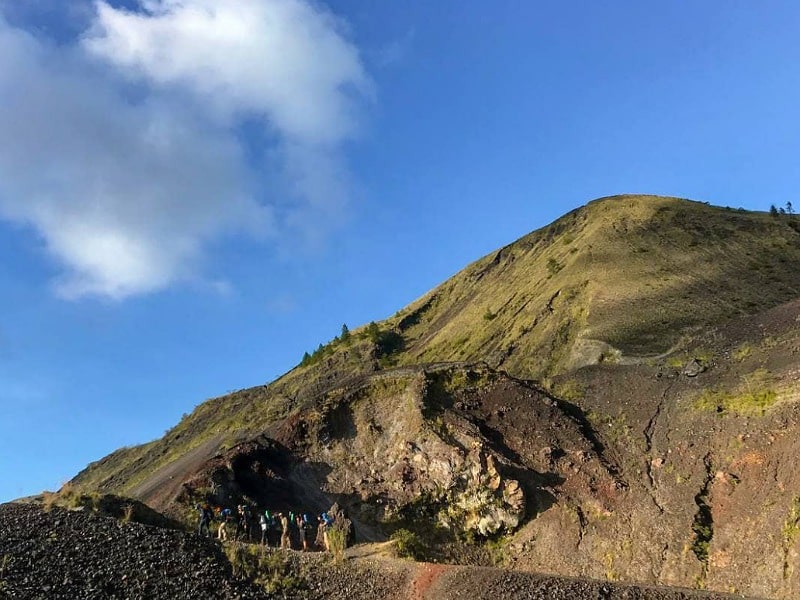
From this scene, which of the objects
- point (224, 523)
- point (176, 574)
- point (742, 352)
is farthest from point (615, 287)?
point (176, 574)

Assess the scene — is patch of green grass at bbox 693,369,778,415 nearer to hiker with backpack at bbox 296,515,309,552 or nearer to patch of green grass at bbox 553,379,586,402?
patch of green grass at bbox 553,379,586,402

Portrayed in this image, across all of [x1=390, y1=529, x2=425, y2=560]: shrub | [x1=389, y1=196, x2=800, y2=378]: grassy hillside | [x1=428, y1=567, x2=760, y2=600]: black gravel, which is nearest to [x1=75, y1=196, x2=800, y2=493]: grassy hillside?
[x1=389, y1=196, x2=800, y2=378]: grassy hillside

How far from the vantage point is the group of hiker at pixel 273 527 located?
25.5m

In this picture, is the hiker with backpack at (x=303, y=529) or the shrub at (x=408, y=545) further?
the hiker with backpack at (x=303, y=529)

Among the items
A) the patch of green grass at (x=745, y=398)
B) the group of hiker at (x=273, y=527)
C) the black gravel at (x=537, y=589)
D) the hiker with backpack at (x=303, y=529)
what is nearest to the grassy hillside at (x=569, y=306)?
the patch of green grass at (x=745, y=398)

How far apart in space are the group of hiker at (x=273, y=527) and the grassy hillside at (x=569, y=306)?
39.9 feet

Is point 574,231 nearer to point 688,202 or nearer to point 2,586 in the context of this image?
point 688,202

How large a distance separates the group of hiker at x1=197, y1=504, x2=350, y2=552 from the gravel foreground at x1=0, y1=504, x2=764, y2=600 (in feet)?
19.3

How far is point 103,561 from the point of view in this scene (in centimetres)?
1670

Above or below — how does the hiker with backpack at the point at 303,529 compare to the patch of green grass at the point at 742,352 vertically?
below

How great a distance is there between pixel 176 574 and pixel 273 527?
37.6ft

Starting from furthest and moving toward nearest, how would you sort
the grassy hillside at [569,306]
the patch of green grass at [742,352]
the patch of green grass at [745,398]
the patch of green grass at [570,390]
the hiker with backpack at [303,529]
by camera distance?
the grassy hillside at [569,306] → the patch of green grass at [570,390] → the patch of green grass at [742,352] → the patch of green grass at [745,398] → the hiker with backpack at [303,529]

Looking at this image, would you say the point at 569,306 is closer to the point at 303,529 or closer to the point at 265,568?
the point at 303,529

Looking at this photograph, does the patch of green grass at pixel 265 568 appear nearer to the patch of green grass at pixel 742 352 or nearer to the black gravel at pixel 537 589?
the black gravel at pixel 537 589
